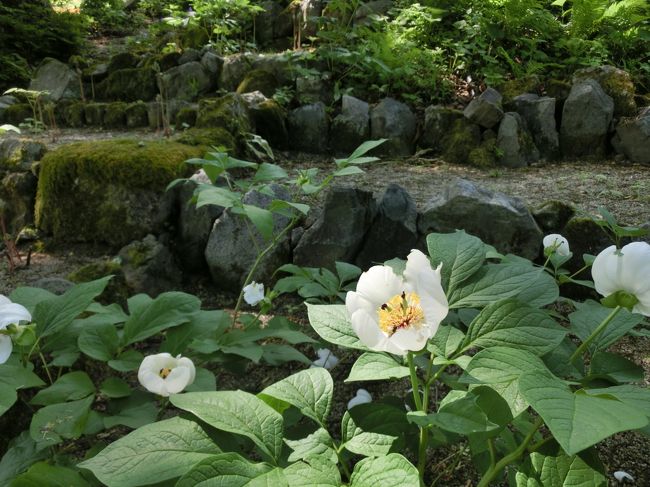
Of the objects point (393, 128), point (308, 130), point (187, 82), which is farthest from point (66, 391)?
point (187, 82)

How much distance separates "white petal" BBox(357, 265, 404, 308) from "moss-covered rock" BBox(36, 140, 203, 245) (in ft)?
7.66

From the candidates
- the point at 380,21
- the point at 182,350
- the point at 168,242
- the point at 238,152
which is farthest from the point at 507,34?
the point at 182,350

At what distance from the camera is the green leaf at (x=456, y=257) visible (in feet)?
2.83

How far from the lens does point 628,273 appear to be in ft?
2.51

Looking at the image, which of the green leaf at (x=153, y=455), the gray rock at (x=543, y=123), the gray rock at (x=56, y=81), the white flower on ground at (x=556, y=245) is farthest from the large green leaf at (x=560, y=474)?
the gray rock at (x=56, y=81)

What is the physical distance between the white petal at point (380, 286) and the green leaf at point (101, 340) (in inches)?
28.3

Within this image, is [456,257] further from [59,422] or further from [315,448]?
[59,422]

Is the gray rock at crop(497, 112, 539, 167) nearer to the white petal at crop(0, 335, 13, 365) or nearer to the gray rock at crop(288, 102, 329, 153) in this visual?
the gray rock at crop(288, 102, 329, 153)

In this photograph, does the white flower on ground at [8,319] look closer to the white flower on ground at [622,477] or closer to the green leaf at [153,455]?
the green leaf at [153,455]

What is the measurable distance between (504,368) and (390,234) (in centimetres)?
188

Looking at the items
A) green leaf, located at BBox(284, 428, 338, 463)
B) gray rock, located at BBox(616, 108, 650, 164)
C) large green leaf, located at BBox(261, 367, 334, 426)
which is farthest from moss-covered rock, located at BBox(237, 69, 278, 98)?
green leaf, located at BBox(284, 428, 338, 463)

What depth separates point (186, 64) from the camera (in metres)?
5.43

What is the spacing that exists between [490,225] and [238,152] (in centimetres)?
194

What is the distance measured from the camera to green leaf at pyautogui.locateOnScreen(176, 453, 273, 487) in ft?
2.06
